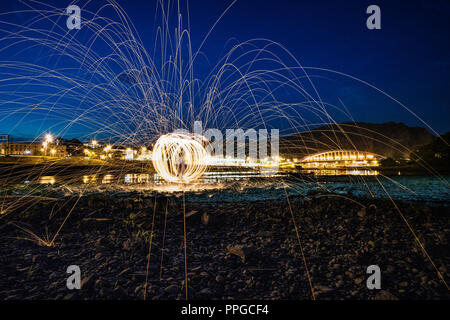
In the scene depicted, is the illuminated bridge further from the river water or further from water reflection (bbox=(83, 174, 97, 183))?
water reflection (bbox=(83, 174, 97, 183))

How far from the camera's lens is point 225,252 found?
4.93m

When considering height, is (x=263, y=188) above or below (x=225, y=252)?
above

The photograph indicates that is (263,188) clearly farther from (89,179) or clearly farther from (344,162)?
(344,162)

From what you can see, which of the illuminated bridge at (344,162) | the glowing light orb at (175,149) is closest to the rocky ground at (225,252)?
the glowing light orb at (175,149)

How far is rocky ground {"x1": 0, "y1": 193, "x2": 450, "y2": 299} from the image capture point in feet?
12.0

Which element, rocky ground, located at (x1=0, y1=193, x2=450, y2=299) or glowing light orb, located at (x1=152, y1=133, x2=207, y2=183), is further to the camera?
glowing light orb, located at (x1=152, y1=133, x2=207, y2=183)

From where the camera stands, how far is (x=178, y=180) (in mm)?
18250

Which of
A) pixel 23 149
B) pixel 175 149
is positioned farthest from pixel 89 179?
pixel 23 149

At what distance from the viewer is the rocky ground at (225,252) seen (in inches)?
144

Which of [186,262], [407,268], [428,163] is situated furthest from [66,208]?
[428,163]

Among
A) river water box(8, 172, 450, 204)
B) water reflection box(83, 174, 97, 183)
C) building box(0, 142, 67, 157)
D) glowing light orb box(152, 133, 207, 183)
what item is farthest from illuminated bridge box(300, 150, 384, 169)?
building box(0, 142, 67, 157)
